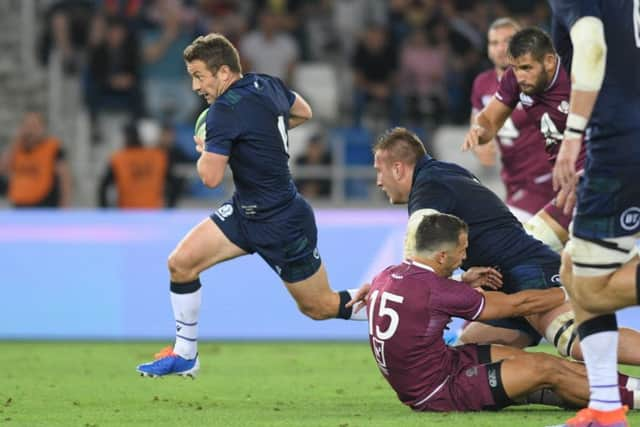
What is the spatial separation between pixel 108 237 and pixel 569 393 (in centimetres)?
675

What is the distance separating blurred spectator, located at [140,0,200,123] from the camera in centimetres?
1772

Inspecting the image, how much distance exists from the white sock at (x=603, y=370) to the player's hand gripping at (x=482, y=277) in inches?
50.1

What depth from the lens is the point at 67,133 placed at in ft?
59.0

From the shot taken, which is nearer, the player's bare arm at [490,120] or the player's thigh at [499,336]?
the player's thigh at [499,336]

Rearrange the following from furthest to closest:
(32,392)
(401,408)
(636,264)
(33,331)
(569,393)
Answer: (33,331) → (32,392) → (401,408) → (569,393) → (636,264)

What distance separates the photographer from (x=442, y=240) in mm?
7594

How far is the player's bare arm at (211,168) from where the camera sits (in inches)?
335

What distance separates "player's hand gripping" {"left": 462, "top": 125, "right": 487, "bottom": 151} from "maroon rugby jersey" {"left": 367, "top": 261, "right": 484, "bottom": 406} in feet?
4.73

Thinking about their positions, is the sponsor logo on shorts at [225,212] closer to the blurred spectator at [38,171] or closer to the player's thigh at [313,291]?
the player's thigh at [313,291]

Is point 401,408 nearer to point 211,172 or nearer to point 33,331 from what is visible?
point 211,172

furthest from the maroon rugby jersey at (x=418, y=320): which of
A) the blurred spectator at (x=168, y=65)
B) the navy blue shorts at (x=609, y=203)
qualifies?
the blurred spectator at (x=168, y=65)

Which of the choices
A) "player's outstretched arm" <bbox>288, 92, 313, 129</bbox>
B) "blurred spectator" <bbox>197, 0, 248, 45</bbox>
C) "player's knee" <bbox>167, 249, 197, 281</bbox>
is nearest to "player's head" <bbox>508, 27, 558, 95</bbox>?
"player's outstretched arm" <bbox>288, 92, 313, 129</bbox>

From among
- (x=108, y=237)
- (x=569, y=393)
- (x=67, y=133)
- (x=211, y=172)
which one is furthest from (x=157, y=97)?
(x=569, y=393)

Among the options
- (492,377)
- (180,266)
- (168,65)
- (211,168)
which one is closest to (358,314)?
(180,266)
